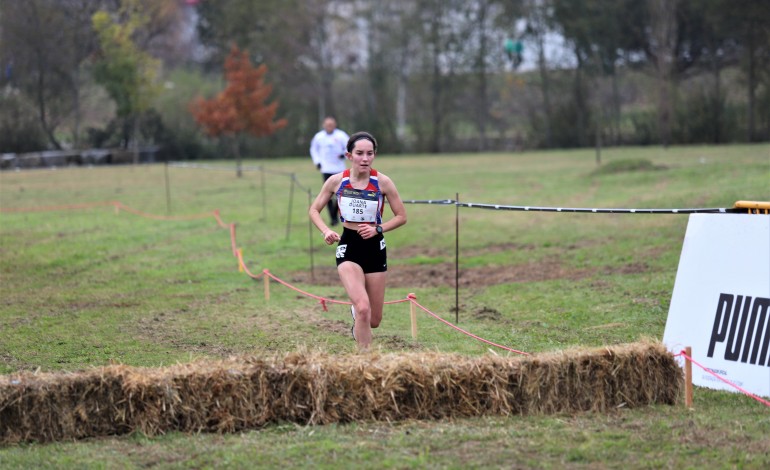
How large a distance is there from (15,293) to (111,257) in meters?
3.98

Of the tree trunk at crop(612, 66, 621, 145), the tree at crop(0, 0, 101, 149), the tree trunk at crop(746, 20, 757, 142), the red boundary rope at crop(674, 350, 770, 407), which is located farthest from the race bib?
the tree at crop(0, 0, 101, 149)

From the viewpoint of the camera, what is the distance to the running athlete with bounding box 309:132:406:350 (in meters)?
8.34

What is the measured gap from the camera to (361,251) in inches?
333

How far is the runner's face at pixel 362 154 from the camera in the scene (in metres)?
8.34

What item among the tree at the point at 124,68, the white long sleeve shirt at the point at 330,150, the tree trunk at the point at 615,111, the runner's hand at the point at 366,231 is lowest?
the runner's hand at the point at 366,231

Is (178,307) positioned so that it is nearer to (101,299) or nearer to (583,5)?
(101,299)

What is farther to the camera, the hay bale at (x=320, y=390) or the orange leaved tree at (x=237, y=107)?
the orange leaved tree at (x=237, y=107)

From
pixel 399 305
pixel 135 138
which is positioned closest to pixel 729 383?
pixel 399 305

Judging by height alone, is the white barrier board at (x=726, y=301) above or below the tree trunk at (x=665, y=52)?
below

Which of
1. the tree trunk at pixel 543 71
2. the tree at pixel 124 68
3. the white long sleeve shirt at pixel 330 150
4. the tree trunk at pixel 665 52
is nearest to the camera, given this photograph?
the white long sleeve shirt at pixel 330 150

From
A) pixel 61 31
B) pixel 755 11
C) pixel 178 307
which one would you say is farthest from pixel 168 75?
pixel 178 307

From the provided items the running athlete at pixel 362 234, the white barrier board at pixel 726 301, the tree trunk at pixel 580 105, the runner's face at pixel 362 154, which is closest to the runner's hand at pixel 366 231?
the running athlete at pixel 362 234

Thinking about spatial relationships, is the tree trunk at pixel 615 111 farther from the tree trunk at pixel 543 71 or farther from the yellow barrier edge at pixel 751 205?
the yellow barrier edge at pixel 751 205

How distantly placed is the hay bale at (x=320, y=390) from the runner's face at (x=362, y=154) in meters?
2.10
